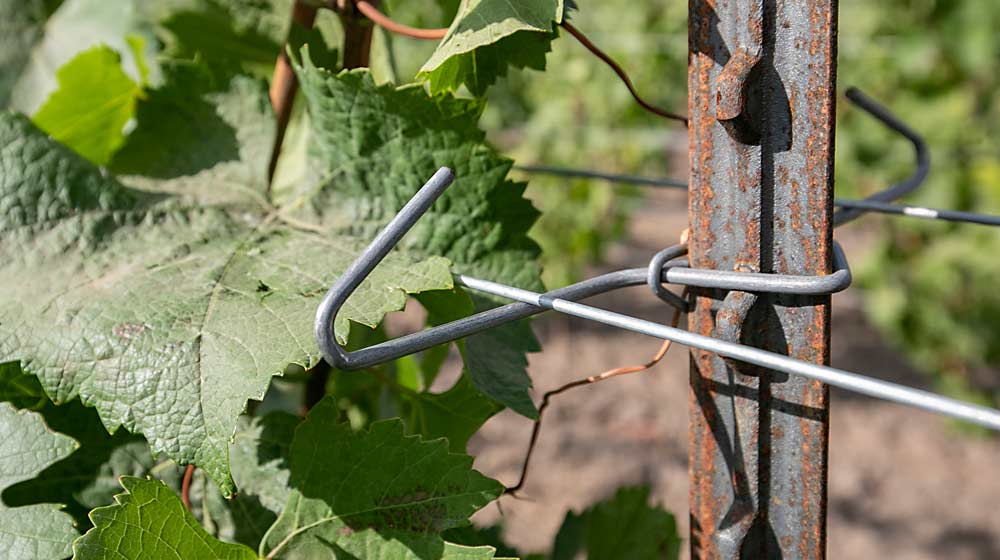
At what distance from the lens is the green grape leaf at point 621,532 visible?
36.7 inches

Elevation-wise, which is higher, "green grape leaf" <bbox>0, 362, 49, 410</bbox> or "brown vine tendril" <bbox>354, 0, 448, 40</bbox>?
"brown vine tendril" <bbox>354, 0, 448, 40</bbox>

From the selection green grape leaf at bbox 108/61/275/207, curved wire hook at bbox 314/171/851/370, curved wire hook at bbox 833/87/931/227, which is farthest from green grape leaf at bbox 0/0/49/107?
curved wire hook at bbox 833/87/931/227

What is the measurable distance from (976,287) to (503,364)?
3.11 meters

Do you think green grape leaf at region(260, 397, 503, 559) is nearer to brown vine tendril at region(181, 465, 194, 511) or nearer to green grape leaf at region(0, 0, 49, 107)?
brown vine tendril at region(181, 465, 194, 511)

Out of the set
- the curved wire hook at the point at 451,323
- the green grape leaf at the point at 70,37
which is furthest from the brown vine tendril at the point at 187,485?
the green grape leaf at the point at 70,37

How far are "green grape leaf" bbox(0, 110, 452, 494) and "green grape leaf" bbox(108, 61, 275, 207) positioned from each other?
0.21 ft

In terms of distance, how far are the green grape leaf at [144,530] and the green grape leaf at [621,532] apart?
407mm

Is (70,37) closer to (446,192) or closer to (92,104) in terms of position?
(92,104)

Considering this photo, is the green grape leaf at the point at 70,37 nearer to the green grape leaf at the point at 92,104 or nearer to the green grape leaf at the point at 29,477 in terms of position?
the green grape leaf at the point at 92,104

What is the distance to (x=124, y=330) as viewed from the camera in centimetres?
65

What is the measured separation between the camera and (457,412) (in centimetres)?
84

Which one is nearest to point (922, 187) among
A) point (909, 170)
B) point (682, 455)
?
point (909, 170)

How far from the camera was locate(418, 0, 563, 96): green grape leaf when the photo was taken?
0.63 metres

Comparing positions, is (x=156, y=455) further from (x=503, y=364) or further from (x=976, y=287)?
(x=976, y=287)
